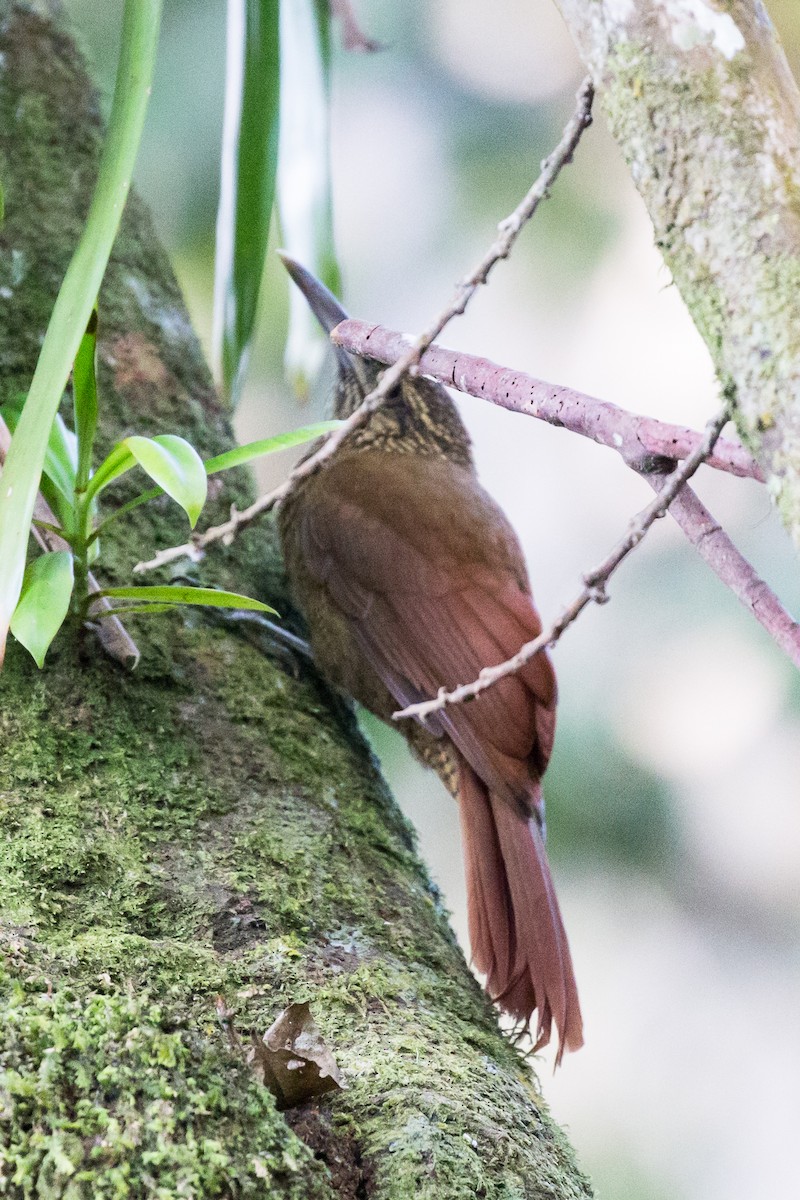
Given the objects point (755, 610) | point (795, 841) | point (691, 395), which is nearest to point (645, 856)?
point (795, 841)

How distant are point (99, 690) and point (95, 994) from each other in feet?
1.84

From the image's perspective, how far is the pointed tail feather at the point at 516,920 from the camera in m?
1.38

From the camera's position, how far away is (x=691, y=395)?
3141 millimetres

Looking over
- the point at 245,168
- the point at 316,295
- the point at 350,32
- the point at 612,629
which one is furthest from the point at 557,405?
the point at 612,629

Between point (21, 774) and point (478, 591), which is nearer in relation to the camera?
point (21, 774)

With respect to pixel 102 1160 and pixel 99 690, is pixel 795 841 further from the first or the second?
pixel 102 1160

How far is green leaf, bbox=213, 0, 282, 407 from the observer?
1.80m

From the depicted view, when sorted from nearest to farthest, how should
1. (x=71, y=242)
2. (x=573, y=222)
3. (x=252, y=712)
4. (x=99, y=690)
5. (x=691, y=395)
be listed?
1. (x=99, y=690)
2. (x=252, y=712)
3. (x=71, y=242)
4. (x=691, y=395)
5. (x=573, y=222)

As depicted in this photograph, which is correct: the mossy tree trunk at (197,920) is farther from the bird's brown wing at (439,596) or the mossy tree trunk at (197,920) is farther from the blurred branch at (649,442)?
the blurred branch at (649,442)

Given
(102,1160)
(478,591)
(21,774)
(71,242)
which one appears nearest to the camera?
(102,1160)

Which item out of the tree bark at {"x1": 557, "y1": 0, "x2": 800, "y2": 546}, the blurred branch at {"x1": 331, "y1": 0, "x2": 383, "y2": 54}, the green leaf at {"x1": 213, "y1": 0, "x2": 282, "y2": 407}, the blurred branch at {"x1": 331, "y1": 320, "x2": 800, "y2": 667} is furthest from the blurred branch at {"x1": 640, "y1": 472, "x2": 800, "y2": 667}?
the blurred branch at {"x1": 331, "y1": 0, "x2": 383, "y2": 54}

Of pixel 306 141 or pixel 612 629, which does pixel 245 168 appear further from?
pixel 612 629

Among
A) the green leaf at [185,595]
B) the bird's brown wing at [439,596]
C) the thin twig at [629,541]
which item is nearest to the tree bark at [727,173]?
the thin twig at [629,541]

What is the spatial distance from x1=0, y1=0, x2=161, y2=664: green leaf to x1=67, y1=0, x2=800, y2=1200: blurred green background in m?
1.75
